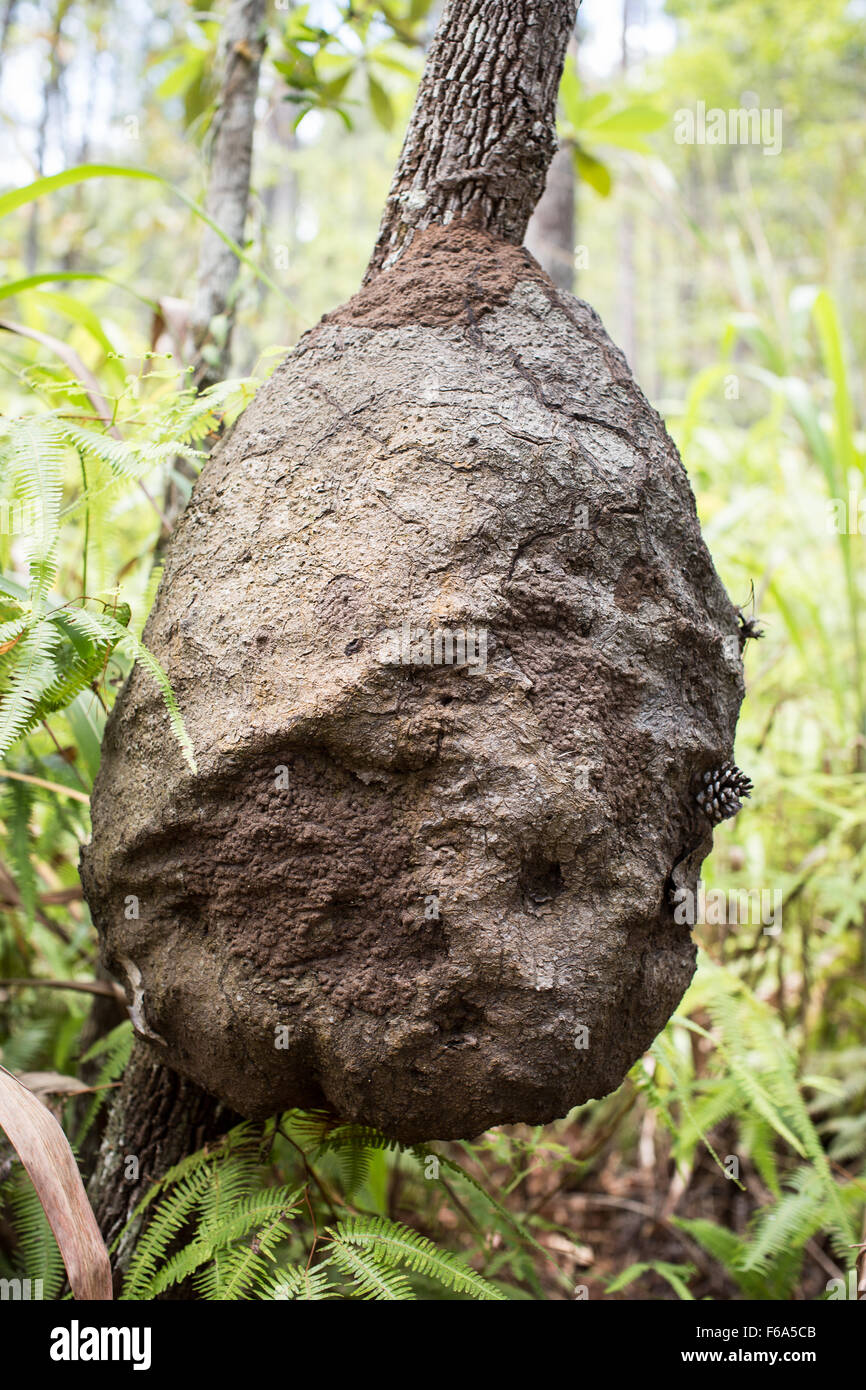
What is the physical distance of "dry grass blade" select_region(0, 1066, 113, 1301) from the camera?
1.50 meters

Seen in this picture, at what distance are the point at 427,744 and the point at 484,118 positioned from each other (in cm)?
131

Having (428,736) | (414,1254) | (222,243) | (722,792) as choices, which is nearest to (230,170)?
(222,243)

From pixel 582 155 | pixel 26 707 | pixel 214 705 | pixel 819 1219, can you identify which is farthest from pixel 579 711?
pixel 582 155

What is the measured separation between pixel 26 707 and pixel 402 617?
2.14 feet

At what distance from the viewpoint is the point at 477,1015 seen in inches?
58.2

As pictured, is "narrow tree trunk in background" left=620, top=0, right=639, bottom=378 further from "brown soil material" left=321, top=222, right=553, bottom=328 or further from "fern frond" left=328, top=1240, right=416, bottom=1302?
"fern frond" left=328, top=1240, right=416, bottom=1302

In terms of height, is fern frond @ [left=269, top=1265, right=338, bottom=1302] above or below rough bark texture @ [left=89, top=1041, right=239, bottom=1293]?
below

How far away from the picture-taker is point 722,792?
1673 mm

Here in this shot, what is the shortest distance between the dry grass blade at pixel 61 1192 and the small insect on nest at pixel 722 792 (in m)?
1.28

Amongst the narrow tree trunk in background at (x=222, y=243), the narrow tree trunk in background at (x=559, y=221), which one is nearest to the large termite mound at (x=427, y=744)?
the narrow tree trunk in background at (x=222, y=243)

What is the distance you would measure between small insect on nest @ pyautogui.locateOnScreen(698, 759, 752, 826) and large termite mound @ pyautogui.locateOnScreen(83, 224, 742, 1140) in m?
0.03

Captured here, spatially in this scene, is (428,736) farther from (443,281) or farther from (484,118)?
(484,118)

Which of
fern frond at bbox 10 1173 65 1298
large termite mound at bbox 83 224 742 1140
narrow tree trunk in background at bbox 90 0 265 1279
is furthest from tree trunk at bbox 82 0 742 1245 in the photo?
fern frond at bbox 10 1173 65 1298
